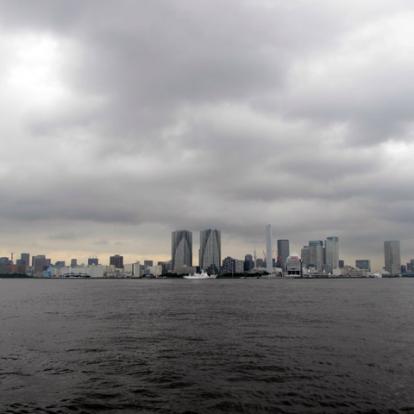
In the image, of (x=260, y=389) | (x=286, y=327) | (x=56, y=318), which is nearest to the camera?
(x=260, y=389)

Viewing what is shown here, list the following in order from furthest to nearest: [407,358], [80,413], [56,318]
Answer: [56,318] → [407,358] → [80,413]

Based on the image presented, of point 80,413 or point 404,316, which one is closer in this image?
point 80,413

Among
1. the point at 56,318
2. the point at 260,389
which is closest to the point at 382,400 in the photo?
the point at 260,389

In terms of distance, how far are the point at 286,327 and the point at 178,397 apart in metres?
30.4

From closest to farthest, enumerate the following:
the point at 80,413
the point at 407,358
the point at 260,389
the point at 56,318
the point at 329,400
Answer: the point at 80,413
the point at 329,400
the point at 260,389
the point at 407,358
the point at 56,318

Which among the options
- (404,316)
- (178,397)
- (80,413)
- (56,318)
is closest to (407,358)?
(178,397)

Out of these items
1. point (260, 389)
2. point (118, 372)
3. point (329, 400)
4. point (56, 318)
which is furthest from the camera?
point (56, 318)

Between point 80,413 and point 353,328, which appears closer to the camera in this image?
point 80,413

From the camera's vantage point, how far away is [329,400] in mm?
24844

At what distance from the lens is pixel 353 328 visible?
5331 centimetres

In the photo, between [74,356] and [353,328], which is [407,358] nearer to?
[353,328]

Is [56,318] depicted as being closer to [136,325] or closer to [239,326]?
[136,325]

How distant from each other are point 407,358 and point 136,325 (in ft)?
113

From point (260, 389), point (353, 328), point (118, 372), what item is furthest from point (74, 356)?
point (353, 328)
